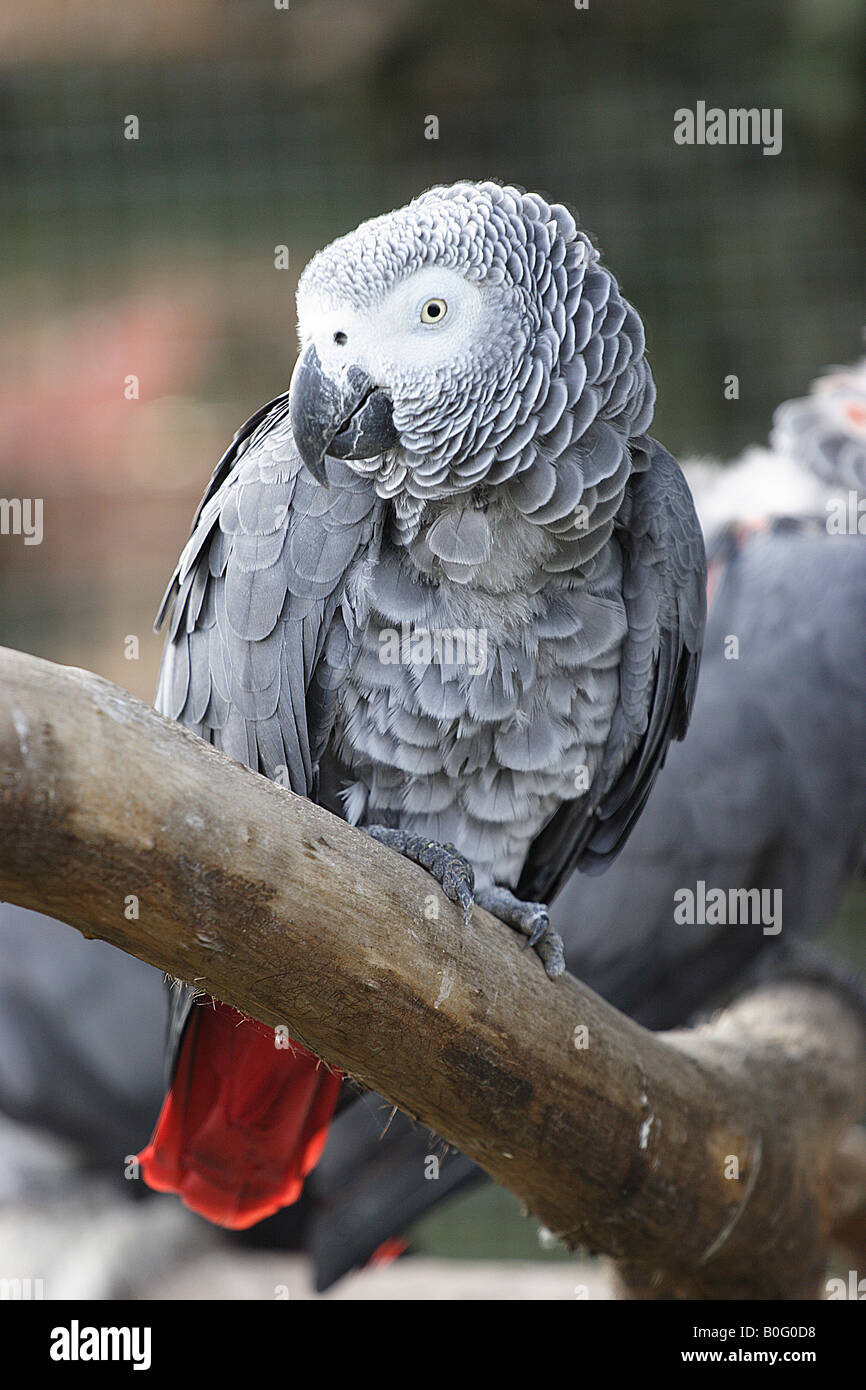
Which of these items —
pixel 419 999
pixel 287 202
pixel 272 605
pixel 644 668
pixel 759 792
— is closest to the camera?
pixel 419 999

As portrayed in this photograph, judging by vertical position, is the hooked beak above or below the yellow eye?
below

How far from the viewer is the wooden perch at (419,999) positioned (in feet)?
2.06

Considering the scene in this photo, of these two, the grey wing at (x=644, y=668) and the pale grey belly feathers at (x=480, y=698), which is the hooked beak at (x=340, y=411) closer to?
the pale grey belly feathers at (x=480, y=698)

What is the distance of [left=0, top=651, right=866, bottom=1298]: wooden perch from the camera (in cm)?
63

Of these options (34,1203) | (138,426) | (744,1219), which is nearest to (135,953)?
(744,1219)

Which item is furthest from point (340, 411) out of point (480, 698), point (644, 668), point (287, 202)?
point (287, 202)

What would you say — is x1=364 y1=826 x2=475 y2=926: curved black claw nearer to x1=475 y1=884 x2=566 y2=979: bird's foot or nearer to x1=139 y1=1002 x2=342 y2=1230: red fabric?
x1=475 y1=884 x2=566 y2=979: bird's foot

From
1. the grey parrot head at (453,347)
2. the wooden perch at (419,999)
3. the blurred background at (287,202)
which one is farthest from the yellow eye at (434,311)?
the blurred background at (287,202)

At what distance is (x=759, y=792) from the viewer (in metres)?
1.57

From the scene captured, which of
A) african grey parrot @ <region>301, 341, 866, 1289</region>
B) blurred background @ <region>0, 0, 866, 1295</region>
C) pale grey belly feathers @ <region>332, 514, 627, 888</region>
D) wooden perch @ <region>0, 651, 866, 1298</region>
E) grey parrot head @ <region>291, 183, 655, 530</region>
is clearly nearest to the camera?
wooden perch @ <region>0, 651, 866, 1298</region>

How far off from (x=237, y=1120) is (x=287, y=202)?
5.90 ft

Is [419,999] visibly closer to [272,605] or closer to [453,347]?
[272,605]

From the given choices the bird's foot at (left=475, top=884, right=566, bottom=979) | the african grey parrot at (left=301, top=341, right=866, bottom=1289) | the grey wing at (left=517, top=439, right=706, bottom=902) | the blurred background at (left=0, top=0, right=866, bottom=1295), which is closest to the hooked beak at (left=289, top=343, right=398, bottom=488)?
the grey wing at (left=517, top=439, right=706, bottom=902)

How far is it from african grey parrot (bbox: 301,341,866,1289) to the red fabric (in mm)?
318
